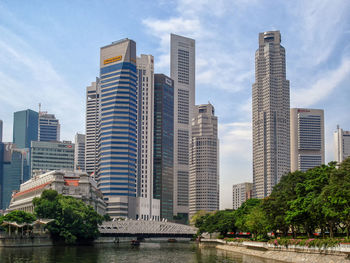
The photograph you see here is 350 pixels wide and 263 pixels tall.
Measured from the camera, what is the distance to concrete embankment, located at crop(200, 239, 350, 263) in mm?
78750

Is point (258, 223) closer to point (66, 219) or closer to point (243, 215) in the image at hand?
point (243, 215)

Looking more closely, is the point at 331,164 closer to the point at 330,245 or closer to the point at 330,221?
the point at 330,221

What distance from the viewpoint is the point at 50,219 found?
155 meters

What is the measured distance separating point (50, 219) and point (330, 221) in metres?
92.6

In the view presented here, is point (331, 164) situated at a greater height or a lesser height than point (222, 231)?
greater

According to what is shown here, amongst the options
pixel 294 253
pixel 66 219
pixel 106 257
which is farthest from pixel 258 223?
pixel 66 219

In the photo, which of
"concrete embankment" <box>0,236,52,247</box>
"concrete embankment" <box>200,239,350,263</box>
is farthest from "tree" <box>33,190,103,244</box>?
"concrete embankment" <box>200,239,350,263</box>

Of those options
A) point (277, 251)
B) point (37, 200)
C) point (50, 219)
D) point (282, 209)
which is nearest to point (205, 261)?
point (277, 251)

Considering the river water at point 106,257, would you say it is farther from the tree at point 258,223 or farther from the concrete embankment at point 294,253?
the tree at point 258,223

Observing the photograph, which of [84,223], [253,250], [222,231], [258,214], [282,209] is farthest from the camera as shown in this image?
[222,231]

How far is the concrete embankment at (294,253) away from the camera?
78750 millimetres

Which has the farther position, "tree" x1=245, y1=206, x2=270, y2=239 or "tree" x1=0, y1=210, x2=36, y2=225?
"tree" x1=0, y1=210, x2=36, y2=225

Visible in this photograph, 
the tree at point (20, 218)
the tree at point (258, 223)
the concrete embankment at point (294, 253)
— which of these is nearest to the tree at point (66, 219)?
the tree at point (20, 218)

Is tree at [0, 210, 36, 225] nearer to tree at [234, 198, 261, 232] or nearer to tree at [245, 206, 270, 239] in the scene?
tree at [234, 198, 261, 232]
